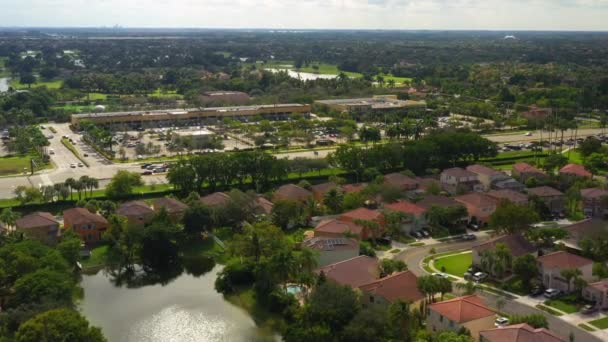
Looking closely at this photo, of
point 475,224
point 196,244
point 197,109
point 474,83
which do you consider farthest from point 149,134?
point 474,83

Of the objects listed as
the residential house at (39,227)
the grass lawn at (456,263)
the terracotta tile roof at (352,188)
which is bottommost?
the grass lawn at (456,263)

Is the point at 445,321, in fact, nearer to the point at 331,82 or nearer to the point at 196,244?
the point at 196,244

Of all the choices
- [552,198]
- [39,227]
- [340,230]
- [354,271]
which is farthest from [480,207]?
[39,227]

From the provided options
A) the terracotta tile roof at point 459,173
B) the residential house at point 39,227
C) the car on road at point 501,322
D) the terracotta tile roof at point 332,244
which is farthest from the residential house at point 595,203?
the residential house at point 39,227

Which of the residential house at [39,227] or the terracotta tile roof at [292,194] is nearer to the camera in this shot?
the residential house at [39,227]

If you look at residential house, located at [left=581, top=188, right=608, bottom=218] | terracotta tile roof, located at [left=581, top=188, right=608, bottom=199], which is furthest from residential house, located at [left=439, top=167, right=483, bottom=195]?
residential house, located at [left=581, top=188, right=608, bottom=218]

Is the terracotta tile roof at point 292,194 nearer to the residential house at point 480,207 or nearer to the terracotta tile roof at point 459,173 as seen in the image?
the residential house at point 480,207
